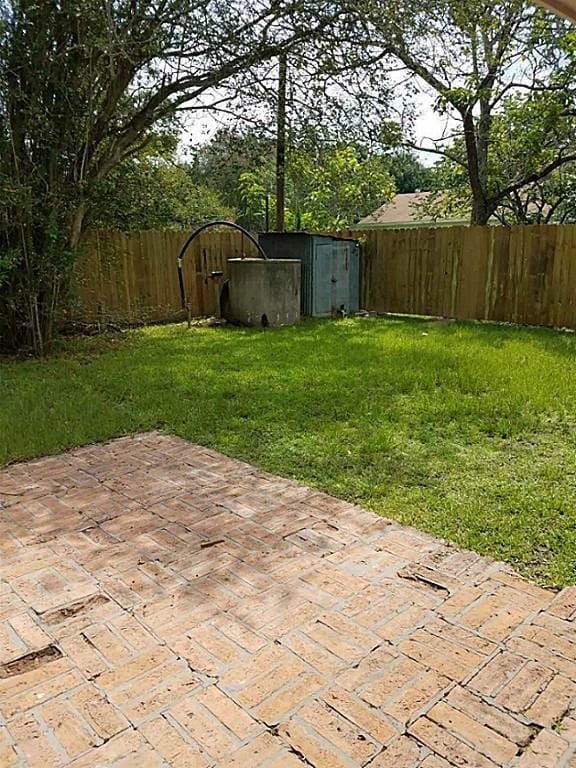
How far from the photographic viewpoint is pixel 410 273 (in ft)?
32.6

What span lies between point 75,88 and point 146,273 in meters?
3.28

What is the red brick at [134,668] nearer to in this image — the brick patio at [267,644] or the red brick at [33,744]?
the brick patio at [267,644]

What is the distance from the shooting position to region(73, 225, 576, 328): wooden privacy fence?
324 inches

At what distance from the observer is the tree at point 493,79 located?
756cm

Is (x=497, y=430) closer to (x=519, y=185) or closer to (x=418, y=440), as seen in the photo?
(x=418, y=440)

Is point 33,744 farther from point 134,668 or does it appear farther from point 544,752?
point 544,752

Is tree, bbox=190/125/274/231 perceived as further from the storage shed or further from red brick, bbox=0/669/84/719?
red brick, bbox=0/669/84/719

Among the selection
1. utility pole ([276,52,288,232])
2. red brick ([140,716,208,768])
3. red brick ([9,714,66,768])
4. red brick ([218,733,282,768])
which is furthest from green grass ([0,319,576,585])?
utility pole ([276,52,288,232])

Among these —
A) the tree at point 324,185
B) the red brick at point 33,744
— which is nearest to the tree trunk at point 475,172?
the tree at point 324,185

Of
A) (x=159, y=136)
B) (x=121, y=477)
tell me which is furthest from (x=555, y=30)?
(x=121, y=477)

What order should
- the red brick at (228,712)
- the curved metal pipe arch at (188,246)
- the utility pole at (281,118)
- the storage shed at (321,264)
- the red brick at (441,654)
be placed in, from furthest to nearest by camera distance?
1. the storage shed at (321,264)
2. the curved metal pipe arch at (188,246)
3. the utility pole at (281,118)
4. the red brick at (441,654)
5. the red brick at (228,712)

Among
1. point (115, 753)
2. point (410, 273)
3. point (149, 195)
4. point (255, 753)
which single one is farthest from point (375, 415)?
point (149, 195)

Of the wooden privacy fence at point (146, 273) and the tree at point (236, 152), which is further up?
the tree at point (236, 152)

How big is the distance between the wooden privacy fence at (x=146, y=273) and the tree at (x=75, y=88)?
1004mm
